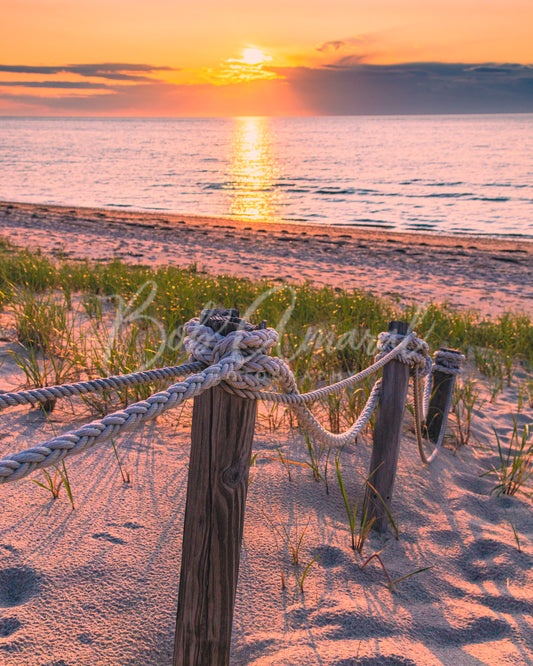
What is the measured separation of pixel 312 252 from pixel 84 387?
11.0 meters

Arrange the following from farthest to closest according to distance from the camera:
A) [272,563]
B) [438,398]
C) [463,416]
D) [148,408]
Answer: [463,416] → [438,398] → [272,563] → [148,408]

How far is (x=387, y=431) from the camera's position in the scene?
2.54m

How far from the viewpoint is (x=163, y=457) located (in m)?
2.85

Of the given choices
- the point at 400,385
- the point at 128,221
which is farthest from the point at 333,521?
the point at 128,221

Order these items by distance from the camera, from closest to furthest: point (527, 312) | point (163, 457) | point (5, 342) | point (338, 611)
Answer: point (338, 611)
point (163, 457)
point (5, 342)
point (527, 312)

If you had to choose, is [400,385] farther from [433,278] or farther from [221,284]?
[433,278]

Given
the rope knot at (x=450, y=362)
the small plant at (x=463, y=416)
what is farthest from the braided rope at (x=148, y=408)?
the small plant at (x=463, y=416)

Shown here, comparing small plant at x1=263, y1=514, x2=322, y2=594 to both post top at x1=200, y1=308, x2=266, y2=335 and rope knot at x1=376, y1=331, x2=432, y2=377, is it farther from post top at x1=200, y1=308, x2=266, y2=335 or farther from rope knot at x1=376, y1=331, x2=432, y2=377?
post top at x1=200, y1=308, x2=266, y2=335

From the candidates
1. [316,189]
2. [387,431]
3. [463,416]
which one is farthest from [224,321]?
[316,189]

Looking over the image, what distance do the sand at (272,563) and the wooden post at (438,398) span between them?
0.19 meters

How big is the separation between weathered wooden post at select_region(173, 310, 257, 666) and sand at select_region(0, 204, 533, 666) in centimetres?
40

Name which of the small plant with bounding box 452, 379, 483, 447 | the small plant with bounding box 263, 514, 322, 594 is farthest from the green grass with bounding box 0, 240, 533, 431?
the small plant with bounding box 263, 514, 322, 594

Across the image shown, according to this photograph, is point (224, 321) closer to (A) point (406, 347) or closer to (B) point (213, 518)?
(B) point (213, 518)

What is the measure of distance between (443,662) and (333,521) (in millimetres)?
823
